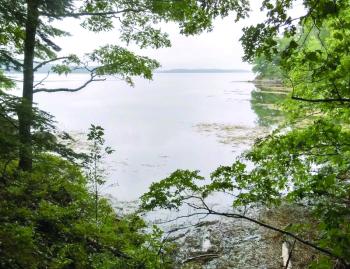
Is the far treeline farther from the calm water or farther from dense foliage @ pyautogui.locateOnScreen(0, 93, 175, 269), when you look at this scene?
the calm water

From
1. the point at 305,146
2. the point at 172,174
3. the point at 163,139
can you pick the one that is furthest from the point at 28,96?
the point at 163,139

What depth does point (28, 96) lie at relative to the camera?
9.05m

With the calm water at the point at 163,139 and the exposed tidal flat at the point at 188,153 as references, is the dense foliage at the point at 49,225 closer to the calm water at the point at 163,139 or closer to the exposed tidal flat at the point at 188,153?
the exposed tidal flat at the point at 188,153

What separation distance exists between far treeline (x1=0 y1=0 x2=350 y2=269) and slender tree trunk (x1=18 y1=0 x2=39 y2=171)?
0.09 ft

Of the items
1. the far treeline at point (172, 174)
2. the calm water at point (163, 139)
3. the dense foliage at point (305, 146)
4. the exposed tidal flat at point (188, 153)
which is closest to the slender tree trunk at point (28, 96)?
the far treeline at point (172, 174)

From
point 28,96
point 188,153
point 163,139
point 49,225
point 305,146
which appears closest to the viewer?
point 305,146

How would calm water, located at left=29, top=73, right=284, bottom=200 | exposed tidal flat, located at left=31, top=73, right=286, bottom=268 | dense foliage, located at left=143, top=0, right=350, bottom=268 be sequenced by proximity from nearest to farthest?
dense foliage, located at left=143, top=0, right=350, bottom=268 → exposed tidal flat, located at left=31, top=73, right=286, bottom=268 → calm water, located at left=29, top=73, right=284, bottom=200

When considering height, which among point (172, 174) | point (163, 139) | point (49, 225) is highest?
point (172, 174)

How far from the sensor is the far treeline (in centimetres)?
343

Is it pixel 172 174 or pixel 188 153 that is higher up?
pixel 172 174

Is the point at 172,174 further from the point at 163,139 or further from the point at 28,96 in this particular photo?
the point at 163,139

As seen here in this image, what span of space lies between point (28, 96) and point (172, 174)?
6.17 metres

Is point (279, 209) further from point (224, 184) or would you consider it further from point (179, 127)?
point (179, 127)

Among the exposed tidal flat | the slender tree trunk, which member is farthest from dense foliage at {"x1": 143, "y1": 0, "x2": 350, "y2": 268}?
the slender tree trunk
